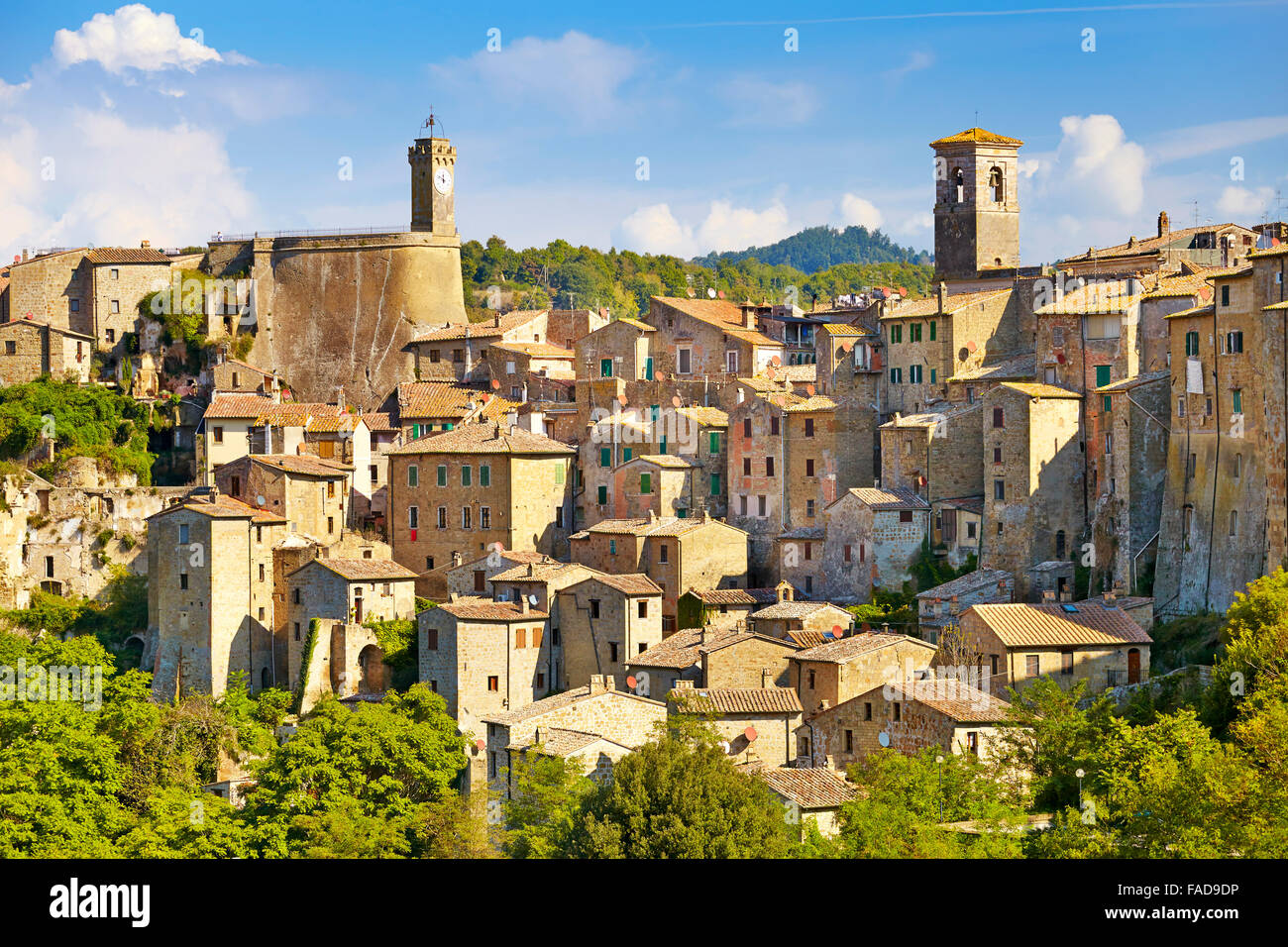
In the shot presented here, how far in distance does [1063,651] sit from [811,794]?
6.61 m

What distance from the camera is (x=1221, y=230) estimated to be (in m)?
52.0

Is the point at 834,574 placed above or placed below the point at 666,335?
below

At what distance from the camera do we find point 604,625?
4281cm

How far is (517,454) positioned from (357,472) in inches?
233

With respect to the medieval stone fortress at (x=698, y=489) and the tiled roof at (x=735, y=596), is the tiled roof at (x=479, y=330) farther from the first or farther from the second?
the tiled roof at (x=735, y=596)

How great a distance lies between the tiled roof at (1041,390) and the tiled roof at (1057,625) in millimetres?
5334

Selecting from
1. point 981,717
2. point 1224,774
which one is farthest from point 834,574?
point 1224,774

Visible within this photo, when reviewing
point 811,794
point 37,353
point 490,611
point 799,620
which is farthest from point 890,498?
point 37,353

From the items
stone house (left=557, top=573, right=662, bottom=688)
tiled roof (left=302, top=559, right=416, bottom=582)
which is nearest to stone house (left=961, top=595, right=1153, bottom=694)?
stone house (left=557, top=573, right=662, bottom=688)

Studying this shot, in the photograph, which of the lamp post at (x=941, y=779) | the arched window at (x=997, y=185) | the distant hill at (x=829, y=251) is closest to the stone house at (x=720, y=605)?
the lamp post at (x=941, y=779)

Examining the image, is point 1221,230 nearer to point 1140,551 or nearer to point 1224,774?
point 1140,551

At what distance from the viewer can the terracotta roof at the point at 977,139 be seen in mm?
53938

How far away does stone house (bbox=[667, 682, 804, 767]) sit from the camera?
36.2 meters

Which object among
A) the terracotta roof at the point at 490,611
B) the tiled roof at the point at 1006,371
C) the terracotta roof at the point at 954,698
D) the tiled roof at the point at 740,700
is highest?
the tiled roof at the point at 1006,371
